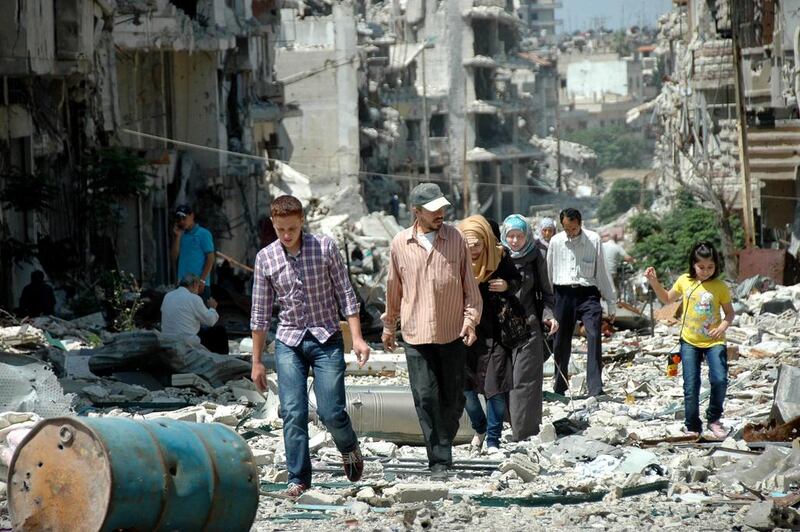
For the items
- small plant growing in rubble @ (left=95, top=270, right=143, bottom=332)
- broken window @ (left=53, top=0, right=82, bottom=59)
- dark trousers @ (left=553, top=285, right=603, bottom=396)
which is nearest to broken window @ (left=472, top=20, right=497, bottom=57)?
broken window @ (left=53, top=0, right=82, bottom=59)

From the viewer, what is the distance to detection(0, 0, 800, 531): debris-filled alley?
7.57 meters

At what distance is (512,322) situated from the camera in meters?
10.2

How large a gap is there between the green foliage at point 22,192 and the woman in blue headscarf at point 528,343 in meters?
10.8

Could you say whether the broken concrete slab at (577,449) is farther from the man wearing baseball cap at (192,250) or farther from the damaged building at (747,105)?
the damaged building at (747,105)

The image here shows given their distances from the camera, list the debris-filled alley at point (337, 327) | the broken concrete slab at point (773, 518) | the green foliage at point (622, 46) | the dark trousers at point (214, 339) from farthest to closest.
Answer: the green foliage at point (622, 46) < the dark trousers at point (214, 339) < the debris-filled alley at point (337, 327) < the broken concrete slab at point (773, 518)

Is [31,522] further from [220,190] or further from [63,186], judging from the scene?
[220,190]

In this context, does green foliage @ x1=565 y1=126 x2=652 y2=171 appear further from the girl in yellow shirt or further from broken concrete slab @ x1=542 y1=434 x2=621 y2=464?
broken concrete slab @ x1=542 y1=434 x2=621 y2=464

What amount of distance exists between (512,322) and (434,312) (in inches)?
56.3

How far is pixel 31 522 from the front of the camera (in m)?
6.34

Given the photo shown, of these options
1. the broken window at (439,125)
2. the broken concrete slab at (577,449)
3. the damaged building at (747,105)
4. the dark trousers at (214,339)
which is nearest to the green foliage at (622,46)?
the broken window at (439,125)

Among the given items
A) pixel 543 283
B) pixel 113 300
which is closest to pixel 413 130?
pixel 113 300

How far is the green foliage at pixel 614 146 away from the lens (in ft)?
369

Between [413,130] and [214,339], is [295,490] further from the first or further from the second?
[413,130]

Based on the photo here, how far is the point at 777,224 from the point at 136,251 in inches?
451
